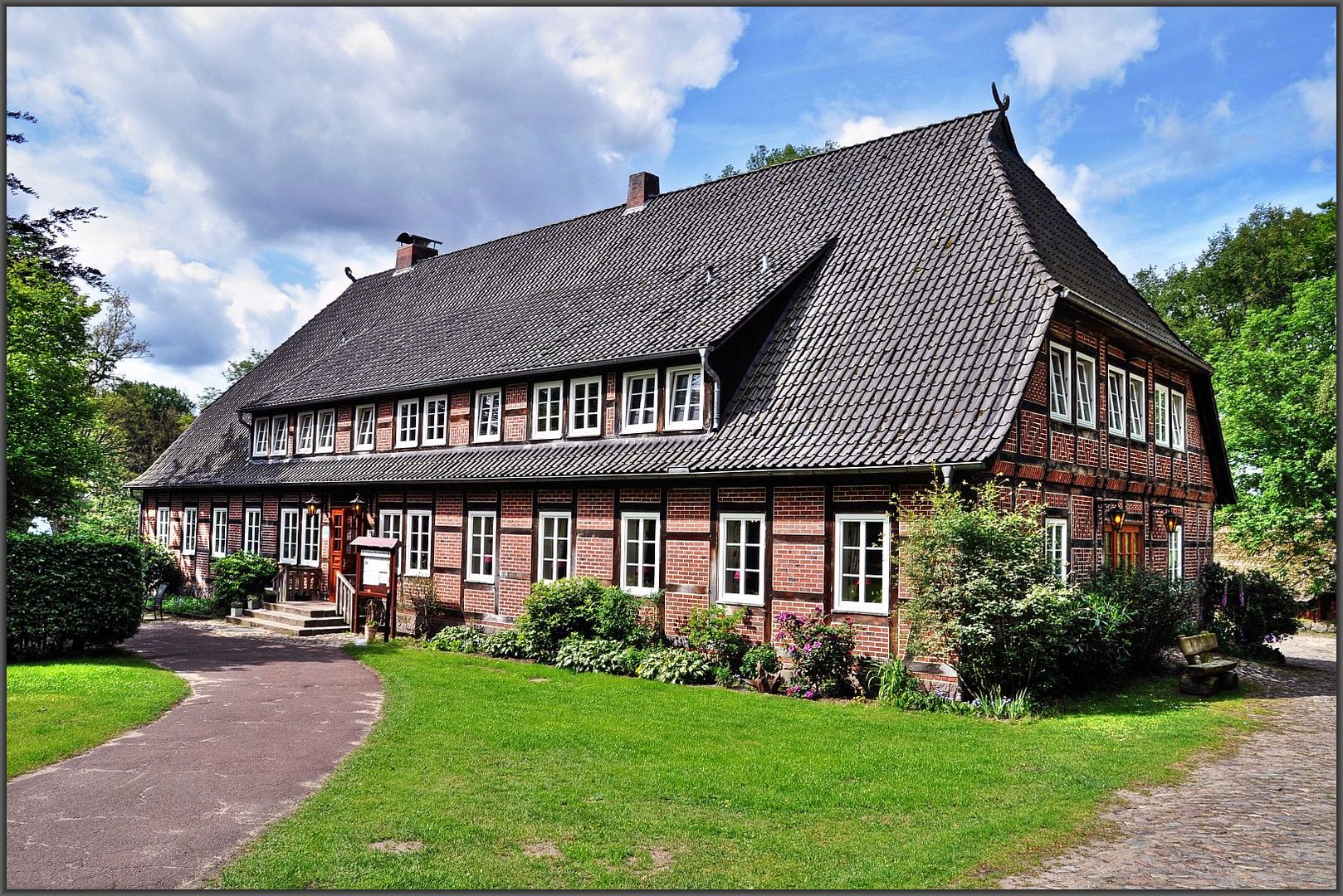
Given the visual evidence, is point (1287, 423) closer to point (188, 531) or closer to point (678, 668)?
point (678, 668)

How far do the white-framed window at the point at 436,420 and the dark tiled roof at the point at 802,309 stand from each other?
518mm

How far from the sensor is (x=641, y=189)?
78.3ft

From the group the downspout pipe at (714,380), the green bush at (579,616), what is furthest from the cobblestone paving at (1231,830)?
the green bush at (579,616)

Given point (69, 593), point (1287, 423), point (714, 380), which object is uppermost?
point (1287, 423)

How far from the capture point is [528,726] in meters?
10.9

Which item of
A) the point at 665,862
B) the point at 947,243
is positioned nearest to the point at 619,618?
the point at 947,243

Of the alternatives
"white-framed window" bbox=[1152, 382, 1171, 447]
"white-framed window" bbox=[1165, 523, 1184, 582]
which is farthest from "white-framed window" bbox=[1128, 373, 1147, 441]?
"white-framed window" bbox=[1165, 523, 1184, 582]

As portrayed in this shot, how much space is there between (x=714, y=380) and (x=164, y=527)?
22.2 meters

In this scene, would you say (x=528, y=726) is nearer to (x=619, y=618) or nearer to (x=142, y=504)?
(x=619, y=618)

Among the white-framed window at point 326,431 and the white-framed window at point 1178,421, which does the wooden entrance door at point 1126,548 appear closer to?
the white-framed window at point 1178,421

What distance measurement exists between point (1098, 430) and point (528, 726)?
1076 centimetres

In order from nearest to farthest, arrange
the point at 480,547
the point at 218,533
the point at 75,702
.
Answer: the point at 75,702
the point at 480,547
the point at 218,533

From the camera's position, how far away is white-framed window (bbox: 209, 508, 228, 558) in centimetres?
2723

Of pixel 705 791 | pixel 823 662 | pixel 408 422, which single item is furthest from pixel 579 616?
pixel 705 791
